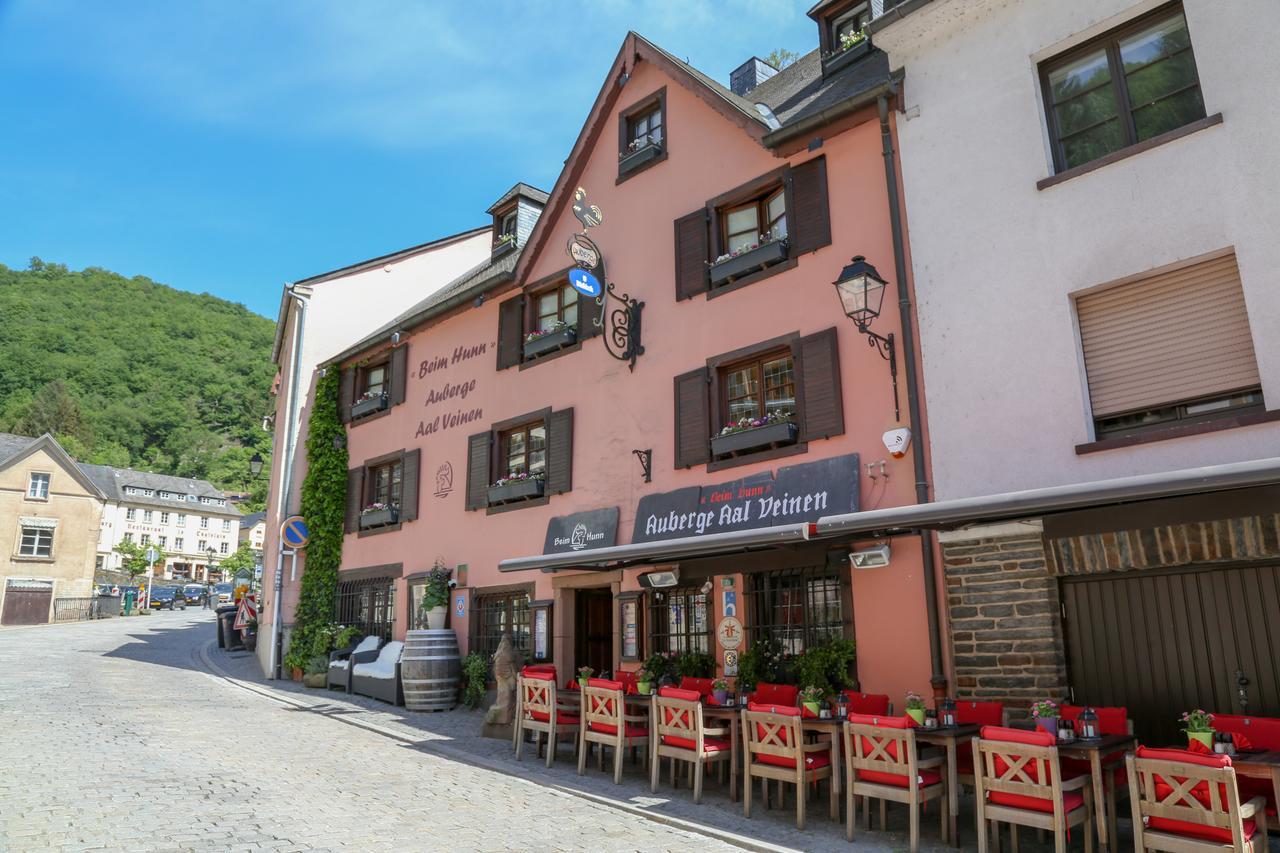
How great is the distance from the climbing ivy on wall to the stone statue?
24.2 ft

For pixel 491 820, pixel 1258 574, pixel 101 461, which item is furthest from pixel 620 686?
pixel 101 461

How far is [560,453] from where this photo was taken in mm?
13719

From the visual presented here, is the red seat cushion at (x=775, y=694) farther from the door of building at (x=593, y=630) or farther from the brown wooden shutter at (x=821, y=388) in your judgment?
the door of building at (x=593, y=630)

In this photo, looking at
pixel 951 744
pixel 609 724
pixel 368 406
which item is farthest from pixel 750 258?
pixel 368 406

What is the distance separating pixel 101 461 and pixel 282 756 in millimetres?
85876

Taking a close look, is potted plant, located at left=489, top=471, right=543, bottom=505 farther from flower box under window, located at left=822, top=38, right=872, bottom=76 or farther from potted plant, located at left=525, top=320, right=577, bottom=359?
flower box under window, located at left=822, top=38, right=872, bottom=76

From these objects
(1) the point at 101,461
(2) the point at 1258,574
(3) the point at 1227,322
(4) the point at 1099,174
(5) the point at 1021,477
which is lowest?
(2) the point at 1258,574

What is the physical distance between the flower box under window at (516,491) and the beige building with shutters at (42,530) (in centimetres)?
3644

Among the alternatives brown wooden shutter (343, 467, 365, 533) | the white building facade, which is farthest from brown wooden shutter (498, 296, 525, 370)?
the white building facade

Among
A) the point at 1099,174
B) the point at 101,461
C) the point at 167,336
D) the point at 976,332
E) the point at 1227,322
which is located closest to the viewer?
the point at 1227,322

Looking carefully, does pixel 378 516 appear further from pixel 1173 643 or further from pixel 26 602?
pixel 26 602

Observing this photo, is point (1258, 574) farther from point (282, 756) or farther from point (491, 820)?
point (282, 756)

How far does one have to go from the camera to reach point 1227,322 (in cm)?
760

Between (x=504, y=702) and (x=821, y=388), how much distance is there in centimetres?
567
